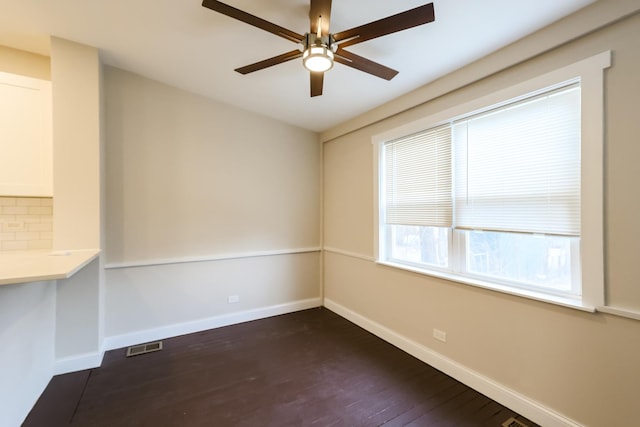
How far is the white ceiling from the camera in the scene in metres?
1.78

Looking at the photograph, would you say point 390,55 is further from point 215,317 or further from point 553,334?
point 215,317

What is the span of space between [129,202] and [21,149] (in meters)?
0.90

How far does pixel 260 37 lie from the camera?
86.4 inches

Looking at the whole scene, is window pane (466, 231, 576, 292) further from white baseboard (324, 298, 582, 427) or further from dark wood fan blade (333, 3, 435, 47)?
dark wood fan blade (333, 3, 435, 47)

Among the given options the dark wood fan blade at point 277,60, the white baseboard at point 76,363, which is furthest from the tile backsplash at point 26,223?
the dark wood fan blade at point 277,60

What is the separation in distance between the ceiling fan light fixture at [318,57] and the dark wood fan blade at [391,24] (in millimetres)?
107

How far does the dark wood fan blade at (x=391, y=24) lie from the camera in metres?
1.42

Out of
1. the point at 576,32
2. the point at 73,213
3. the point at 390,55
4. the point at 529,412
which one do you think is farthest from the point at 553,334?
the point at 73,213

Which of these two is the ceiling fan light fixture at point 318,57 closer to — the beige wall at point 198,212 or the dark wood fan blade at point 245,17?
the dark wood fan blade at point 245,17

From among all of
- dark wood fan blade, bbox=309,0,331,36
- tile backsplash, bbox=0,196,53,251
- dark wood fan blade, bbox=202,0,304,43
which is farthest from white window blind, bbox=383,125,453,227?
tile backsplash, bbox=0,196,53,251

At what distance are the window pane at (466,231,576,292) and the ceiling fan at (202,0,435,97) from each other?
1.55 m

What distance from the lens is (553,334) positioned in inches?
70.7

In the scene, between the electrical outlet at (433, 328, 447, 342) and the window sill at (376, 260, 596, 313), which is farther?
the electrical outlet at (433, 328, 447, 342)

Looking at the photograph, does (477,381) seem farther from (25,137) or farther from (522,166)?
(25,137)
